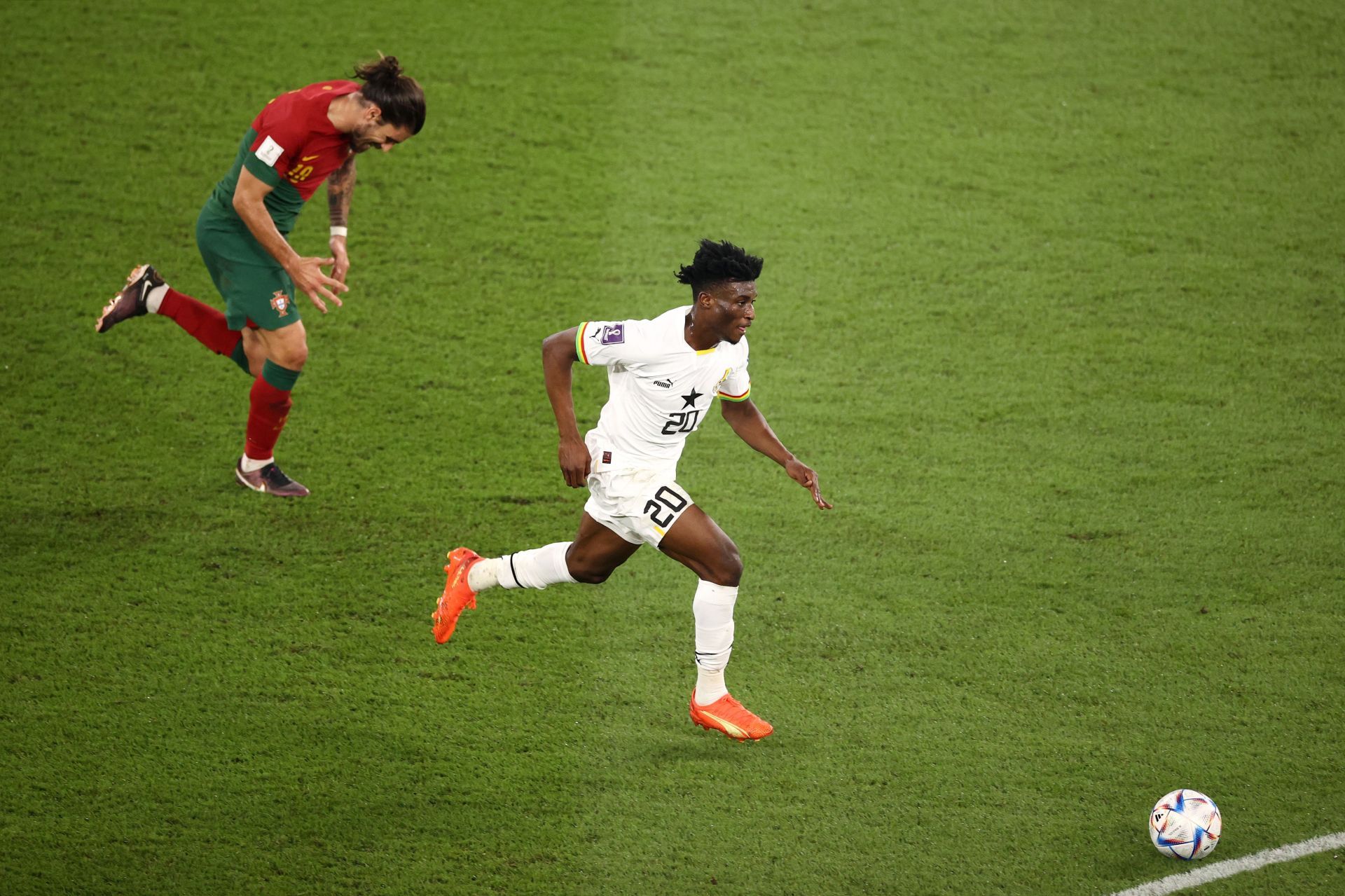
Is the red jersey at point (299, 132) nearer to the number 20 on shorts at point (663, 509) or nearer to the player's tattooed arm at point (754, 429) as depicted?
the player's tattooed arm at point (754, 429)

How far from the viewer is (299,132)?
4.96 meters

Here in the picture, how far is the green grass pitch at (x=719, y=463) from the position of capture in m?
4.07

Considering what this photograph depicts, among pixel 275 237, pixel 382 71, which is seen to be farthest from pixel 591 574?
pixel 382 71

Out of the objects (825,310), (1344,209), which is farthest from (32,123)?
(1344,209)

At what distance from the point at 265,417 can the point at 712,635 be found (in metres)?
2.42

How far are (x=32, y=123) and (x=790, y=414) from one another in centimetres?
554

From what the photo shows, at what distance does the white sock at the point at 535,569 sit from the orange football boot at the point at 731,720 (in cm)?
71

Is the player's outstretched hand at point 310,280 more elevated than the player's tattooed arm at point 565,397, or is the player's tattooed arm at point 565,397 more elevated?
the player's outstretched hand at point 310,280

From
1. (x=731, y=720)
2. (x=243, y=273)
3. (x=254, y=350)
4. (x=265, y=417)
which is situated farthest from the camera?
(x=254, y=350)

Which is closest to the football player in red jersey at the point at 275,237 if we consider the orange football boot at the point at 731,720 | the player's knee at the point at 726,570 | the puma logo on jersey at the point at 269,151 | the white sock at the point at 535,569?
the puma logo on jersey at the point at 269,151

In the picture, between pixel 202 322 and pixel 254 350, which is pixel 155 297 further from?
pixel 254 350

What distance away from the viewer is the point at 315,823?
396 centimetres

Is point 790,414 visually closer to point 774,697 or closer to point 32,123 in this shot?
point 774,697

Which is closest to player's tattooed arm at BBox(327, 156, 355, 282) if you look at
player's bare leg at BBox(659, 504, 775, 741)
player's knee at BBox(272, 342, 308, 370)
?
player's knee at BBox(272, 342, 308, 370)
